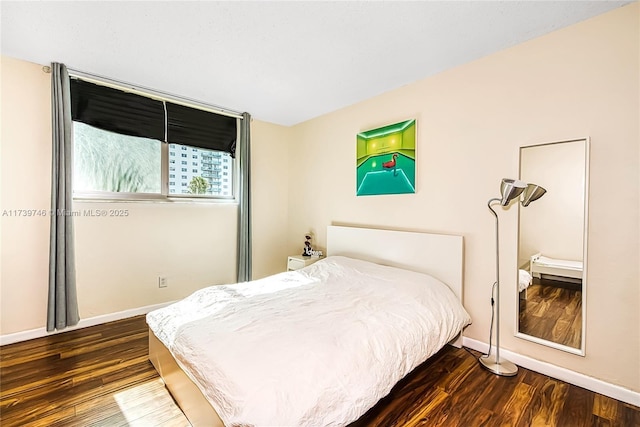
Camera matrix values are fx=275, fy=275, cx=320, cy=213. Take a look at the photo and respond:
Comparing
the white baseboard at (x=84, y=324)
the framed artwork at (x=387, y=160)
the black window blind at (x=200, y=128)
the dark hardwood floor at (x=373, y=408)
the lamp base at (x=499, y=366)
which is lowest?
the dark hardwood floor at (x=373, y=408)

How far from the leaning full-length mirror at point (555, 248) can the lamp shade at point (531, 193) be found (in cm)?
13

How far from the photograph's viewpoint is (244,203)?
354 cm

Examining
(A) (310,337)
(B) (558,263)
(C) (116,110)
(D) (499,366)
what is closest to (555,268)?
(B) (558,263)

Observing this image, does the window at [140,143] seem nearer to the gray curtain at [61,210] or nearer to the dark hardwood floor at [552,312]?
the gray curtain at [61,210]

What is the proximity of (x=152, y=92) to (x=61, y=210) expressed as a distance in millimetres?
1433

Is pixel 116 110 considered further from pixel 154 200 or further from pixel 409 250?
pixel 409 250

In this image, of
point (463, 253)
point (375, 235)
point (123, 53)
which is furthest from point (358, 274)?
point (123, 53)

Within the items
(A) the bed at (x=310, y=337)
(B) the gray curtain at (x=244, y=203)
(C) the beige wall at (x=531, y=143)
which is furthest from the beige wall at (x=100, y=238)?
(C) the beige wall at (x=531, y=143)

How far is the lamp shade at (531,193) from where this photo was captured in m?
1.83

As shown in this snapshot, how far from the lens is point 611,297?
170cm

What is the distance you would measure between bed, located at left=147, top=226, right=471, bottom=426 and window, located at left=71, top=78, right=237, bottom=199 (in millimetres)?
1666

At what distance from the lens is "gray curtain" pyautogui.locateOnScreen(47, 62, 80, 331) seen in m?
2.36

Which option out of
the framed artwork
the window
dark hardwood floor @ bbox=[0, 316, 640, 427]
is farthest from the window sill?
the framed artwork

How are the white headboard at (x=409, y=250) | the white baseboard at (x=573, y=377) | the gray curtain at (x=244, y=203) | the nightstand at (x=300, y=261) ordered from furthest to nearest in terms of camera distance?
the gray curtain at (x=244, y=203)
the nightstand at (x=300, y=261)
the white headboard at (x=409, y=250)
the white baseboard at (x=573, y=377)
